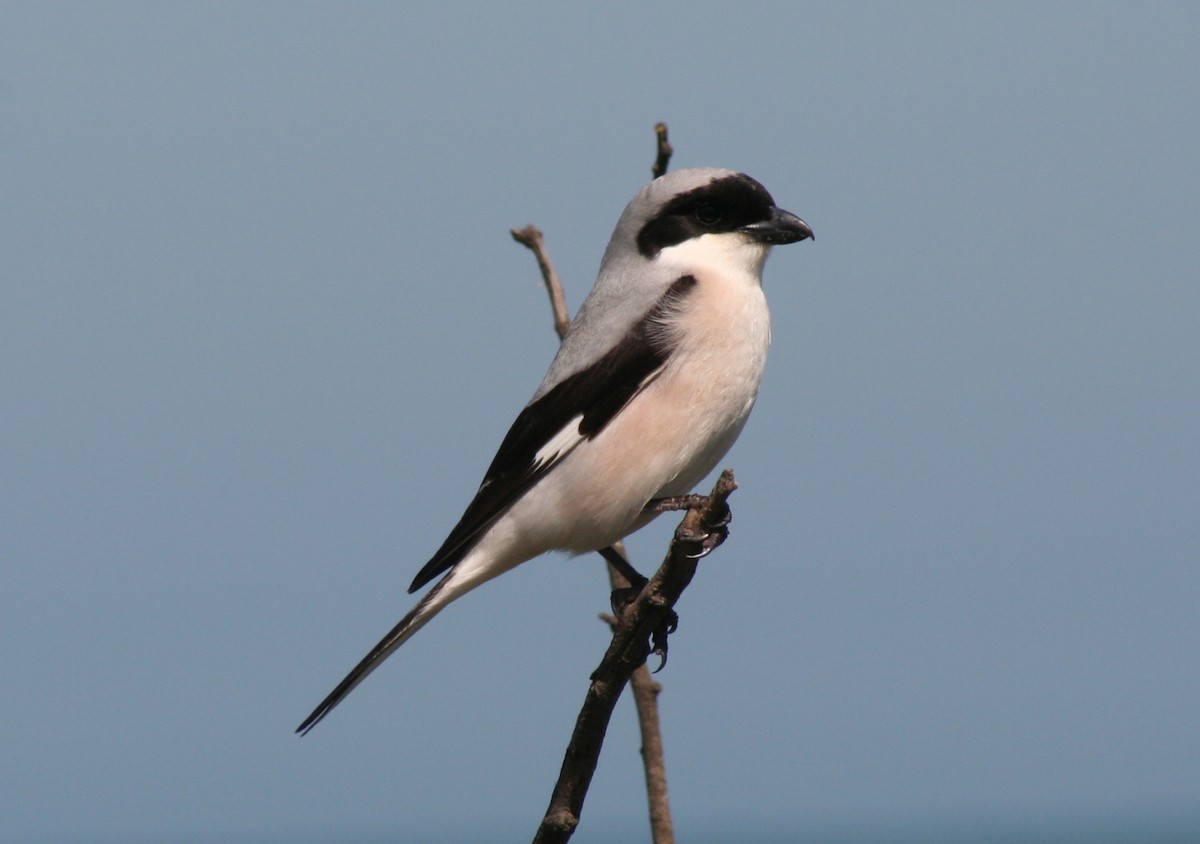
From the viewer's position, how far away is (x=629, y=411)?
4.07m

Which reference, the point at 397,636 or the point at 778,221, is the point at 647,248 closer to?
the point at 778,221

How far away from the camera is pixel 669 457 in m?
4.04

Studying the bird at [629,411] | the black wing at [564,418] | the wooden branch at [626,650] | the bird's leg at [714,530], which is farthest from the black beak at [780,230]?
the wooden branch at [626,650]

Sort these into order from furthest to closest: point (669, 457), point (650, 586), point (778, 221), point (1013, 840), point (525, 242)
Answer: point (1013, 840), point (525, 242), point (778, 221), point (669, 457), point (650, 586)

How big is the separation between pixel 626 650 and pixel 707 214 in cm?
148

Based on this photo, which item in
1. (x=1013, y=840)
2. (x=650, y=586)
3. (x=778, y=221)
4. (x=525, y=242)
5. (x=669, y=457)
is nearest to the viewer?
(x=650, y=586)

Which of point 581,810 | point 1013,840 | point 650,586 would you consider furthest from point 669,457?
point 1013,840

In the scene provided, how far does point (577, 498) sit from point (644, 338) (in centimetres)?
47

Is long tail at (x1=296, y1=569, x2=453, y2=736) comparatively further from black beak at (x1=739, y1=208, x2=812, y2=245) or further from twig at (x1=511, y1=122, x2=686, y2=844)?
black beak at (x1=739, y1=208, x2=812, y2=245)

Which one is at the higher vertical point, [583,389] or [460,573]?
[583,389]

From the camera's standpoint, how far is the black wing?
4.10 meters

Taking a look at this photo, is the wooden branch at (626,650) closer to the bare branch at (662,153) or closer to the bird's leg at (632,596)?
the bird's leg at (632,596)

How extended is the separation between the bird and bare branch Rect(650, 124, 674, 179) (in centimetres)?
12

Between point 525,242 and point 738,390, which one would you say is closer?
point 738,390
